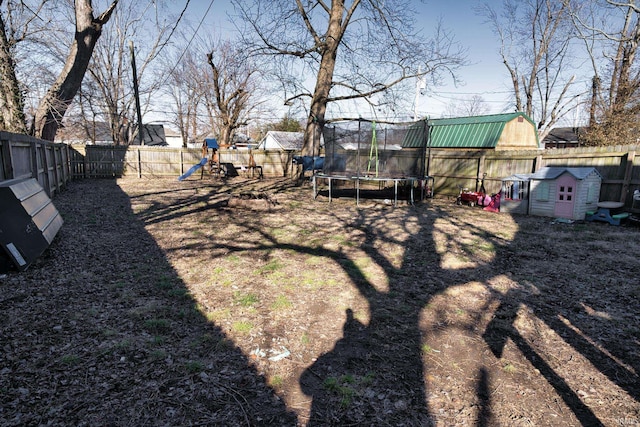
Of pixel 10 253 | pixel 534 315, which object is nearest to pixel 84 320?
pixel 10 253

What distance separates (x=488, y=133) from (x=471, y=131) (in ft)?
3.10

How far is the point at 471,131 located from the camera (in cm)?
1669

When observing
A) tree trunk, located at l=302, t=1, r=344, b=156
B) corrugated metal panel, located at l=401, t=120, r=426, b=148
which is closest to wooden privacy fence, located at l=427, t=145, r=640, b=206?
corrugated metal panel, located at l=401, t=120, r=426, b=148

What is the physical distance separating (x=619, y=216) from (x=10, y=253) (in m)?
11.7

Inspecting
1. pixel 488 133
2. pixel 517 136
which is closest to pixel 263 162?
pixel 488 133

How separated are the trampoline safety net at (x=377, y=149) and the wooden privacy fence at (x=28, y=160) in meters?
8.09

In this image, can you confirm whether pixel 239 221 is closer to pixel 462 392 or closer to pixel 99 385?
pixel 99 385

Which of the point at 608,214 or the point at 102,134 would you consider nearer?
the point at 608,214

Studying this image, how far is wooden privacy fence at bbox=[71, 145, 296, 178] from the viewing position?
1830 centimetres

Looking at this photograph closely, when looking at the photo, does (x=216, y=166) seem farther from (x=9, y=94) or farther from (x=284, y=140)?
(x=284, y=140)

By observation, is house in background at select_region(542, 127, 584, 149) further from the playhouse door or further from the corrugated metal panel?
the playhouse door

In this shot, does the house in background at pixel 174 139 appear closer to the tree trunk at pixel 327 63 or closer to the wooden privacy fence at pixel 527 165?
the tree trunk at pixel 327 63

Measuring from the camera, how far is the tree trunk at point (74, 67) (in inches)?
397

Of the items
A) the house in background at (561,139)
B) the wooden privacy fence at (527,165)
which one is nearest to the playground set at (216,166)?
the wooden privacy fence at (527,165)
